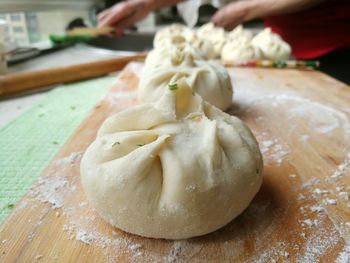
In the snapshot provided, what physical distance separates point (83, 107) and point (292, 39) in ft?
5.32

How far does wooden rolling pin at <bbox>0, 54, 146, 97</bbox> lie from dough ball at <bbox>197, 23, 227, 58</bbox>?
1.82 ft

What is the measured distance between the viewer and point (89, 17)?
166 inches

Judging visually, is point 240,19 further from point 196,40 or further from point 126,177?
point 126,177

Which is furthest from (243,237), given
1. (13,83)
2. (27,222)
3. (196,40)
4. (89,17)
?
(89,17)

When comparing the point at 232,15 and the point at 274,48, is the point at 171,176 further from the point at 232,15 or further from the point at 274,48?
the point at 232,15

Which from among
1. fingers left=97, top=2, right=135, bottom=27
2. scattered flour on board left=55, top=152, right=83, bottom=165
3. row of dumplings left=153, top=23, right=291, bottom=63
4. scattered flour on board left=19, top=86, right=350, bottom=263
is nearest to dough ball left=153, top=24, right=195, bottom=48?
row of dumplings left=153, top=23, right=291, bottom=63

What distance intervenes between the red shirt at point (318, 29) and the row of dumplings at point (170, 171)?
163 centimetres

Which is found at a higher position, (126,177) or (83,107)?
(126,177)

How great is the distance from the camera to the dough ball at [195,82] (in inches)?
56.6

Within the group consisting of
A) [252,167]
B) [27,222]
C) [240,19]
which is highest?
[240,19]

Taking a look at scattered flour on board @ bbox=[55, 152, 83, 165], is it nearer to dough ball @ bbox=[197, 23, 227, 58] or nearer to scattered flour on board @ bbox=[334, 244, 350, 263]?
scattered flour on board @ bbox=[334, 244, 350, 263]

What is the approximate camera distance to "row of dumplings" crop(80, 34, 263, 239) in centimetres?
79

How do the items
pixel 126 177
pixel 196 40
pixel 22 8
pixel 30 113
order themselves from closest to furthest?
1. pixel 126 177
2. pixel 30 113
3. pixel 196 40
4. pixel 22 8

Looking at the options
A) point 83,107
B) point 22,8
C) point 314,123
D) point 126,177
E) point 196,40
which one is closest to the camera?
point 126,177
